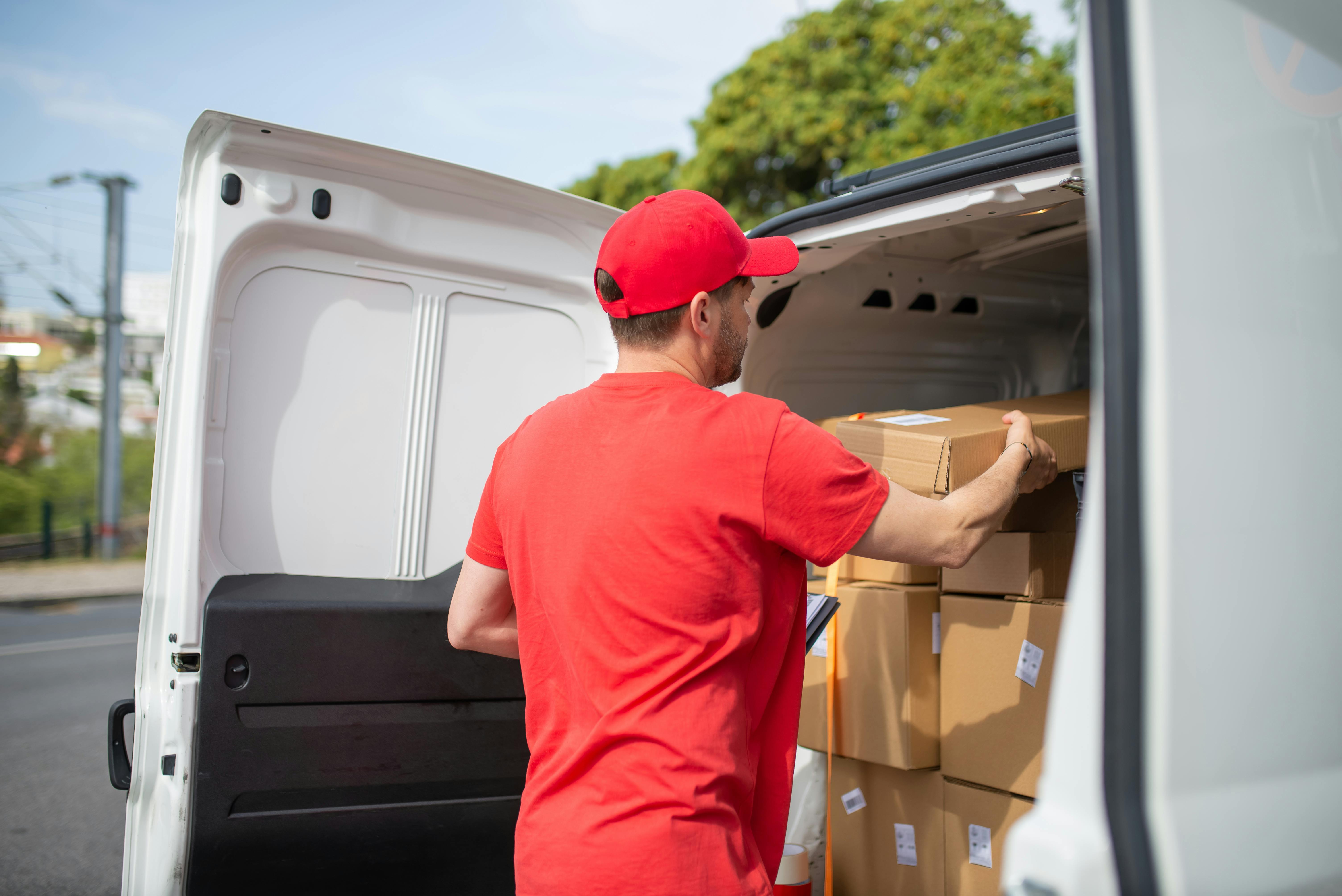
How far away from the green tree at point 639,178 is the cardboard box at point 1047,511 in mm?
12488

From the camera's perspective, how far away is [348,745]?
209cm

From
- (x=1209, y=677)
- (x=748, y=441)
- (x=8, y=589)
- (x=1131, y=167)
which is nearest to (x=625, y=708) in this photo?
(x=748, y=441)

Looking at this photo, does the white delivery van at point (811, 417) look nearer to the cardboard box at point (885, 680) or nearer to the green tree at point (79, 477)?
the cardboard box at point (885, 680)

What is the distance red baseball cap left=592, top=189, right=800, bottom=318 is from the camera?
148 cm

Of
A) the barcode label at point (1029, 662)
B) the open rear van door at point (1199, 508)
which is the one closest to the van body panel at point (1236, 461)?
the open rear van door at point (1199, 508)

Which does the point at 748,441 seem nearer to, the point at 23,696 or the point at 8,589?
the point at 23,696

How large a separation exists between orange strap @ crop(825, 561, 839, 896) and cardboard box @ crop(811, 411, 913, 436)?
44 cm

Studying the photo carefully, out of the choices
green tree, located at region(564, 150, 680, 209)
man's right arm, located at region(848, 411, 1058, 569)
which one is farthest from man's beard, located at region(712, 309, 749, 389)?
green tree, located at region(564, 150, 680, 209)

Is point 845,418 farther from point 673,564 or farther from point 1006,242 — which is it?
point 673,564

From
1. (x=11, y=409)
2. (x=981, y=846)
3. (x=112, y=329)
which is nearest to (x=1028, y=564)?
(x=981, y=846)

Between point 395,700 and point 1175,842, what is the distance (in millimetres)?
1674

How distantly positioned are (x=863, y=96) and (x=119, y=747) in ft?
37.1

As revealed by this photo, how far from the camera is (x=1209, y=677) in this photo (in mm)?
922

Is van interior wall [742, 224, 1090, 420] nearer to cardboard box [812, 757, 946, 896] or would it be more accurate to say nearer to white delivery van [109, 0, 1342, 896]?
white delivery van [109, 0, 1342, 896]
